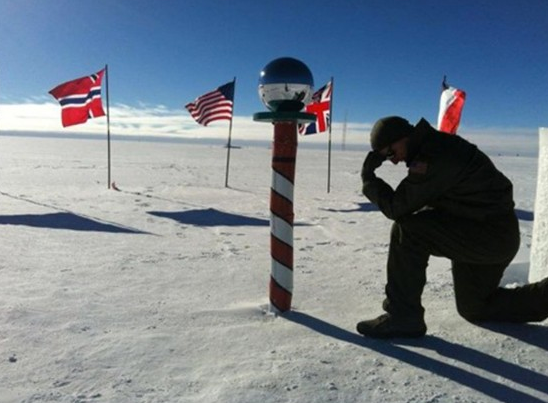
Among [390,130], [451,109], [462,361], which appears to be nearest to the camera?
[462,361]

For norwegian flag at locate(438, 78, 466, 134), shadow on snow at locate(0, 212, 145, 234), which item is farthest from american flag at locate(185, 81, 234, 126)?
norwegian flag at locate(438, 78, 466, 134)

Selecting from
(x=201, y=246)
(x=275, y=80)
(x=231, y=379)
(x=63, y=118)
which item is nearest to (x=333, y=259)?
(x=201, y=246)

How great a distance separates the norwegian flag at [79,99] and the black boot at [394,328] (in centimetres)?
983

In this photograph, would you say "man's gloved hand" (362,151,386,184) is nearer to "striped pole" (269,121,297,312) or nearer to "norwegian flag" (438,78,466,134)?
"striped pole" (269,121,297,312)

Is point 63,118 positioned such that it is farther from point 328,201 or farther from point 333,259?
point 333,259

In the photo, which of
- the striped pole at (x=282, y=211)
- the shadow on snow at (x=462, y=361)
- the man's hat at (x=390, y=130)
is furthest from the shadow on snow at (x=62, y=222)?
the man's hat at (x=390, y=130)

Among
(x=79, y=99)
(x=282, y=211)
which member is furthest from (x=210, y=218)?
(x=79, y=99)

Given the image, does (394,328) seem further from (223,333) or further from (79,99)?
(79,99)

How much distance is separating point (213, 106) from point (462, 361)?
37.0 feet

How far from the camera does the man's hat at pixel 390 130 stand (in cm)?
247

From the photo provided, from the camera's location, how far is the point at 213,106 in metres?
12.9

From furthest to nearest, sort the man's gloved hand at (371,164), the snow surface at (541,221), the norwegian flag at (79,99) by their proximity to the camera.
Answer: the norwegian flag at (79,99), the snow surface at (541,221), the man's gloved hand at (371,164)

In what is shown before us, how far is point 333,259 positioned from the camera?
15.5 feet

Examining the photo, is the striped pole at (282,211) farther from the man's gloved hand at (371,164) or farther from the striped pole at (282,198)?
the man's gloved hand at (371,164)
